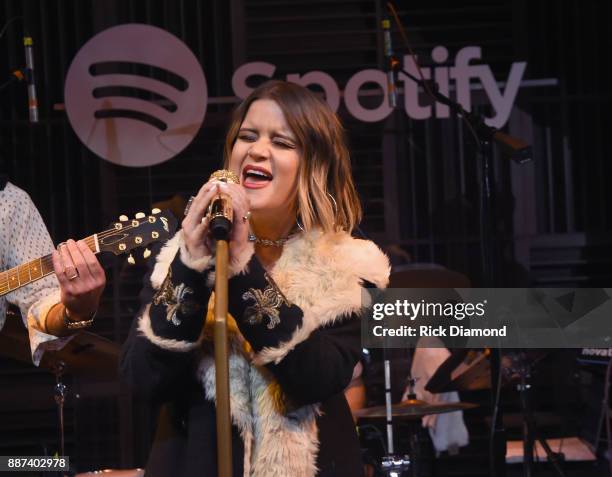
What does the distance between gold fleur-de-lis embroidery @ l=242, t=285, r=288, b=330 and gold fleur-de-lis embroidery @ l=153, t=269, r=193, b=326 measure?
0.09 metres

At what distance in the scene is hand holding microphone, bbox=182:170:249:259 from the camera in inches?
52.8

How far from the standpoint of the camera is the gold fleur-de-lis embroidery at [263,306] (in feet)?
4.96

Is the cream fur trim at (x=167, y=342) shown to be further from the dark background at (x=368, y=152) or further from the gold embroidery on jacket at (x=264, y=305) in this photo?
the dark background at (x=368, y=152)

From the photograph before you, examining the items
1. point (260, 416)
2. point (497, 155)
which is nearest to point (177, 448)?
point (260, 416)

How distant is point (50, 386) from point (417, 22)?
2112 millimetres

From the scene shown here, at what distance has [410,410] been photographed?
3459mm

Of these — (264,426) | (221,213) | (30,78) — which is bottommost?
(264,426)

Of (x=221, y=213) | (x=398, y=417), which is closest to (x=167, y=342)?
(x=221, y=213)

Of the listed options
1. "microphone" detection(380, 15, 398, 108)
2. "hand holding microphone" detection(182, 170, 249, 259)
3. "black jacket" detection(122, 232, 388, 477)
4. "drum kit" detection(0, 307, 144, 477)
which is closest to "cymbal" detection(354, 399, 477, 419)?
"drum kit" detection(0, 307, 144, 477)

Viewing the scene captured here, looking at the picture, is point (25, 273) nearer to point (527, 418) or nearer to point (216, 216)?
point (216, 216)

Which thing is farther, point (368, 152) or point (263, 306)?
point (368, 152)

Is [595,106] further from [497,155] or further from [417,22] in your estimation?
[417,22]

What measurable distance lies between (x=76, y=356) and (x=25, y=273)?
90cm

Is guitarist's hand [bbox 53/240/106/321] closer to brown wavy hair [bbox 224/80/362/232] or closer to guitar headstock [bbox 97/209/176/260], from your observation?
guitar headstock [bbox 97/209/176/260]
